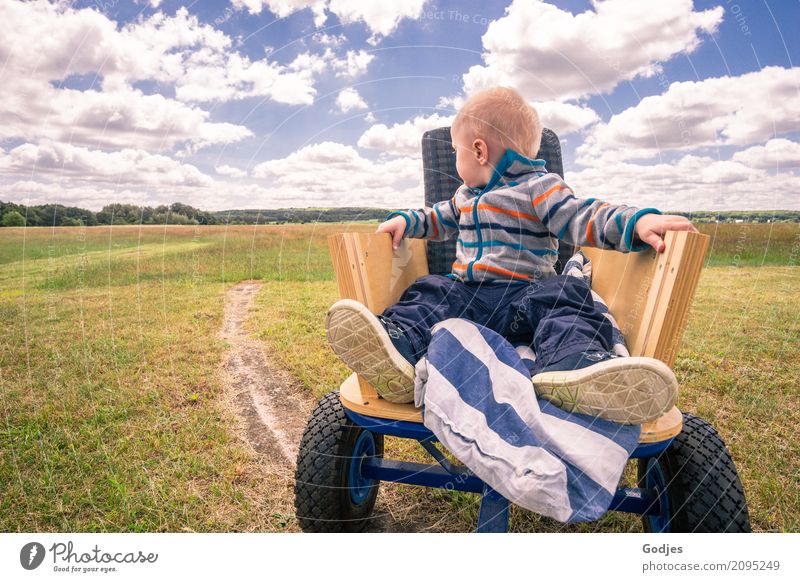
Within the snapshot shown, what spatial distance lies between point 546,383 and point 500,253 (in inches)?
25.8

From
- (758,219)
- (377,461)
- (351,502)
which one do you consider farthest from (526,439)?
(758,219)

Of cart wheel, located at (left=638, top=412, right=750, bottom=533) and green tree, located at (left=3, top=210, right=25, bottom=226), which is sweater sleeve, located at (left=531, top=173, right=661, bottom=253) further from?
green tree, located at (left=3, top=210, right=25, bottom=226)

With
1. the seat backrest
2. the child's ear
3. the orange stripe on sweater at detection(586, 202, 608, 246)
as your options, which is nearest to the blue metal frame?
the orange stripe on sweater at detection(586, 202, 608, 246)

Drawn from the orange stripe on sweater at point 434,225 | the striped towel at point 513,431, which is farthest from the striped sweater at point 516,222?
the striped towel at point 513,431

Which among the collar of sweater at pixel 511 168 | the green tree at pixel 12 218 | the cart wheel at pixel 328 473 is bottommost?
the cart wheel at pixel 328 473

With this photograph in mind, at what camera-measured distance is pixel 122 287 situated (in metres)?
6.19

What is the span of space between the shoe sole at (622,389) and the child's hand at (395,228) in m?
0.88

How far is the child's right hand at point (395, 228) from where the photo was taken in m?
1.91

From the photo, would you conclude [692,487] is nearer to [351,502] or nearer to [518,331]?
[518,331]

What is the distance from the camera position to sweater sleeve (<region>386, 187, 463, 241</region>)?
2.01 meters

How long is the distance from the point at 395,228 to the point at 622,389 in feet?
3.40

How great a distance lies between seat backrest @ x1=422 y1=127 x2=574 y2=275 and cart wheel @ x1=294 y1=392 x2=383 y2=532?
989 millimetres

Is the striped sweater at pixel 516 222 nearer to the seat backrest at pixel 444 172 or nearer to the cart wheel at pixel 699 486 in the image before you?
the seat backrest at pixel 444 172

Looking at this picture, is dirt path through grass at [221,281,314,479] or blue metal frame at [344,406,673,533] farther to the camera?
dirt path through grass at [221,281,314,479]
